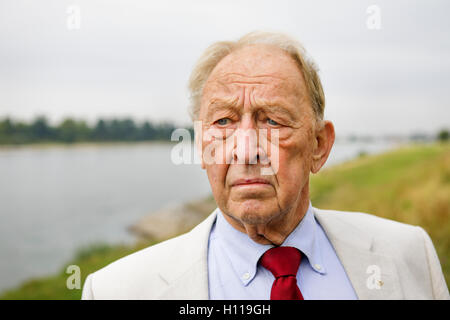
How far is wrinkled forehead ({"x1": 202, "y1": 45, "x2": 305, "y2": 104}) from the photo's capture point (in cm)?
162

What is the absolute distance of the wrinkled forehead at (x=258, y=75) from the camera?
1.62m

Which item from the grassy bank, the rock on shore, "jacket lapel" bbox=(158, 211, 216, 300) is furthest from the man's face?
the rock on shore

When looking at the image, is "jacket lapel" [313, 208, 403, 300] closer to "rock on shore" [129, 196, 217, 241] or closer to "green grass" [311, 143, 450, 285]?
"green grass" [311, 143, 450, 285]

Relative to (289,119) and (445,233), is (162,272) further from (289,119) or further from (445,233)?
(445,233)

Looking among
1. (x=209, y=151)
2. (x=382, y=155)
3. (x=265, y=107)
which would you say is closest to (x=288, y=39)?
(x=265, y=107)

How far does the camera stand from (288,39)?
1.73m

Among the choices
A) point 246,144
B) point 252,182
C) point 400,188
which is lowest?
point 400,188

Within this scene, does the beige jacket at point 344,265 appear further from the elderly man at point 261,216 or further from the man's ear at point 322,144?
the man's ear at point 322,144

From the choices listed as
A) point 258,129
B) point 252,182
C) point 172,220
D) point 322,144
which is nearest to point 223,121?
point 258,129

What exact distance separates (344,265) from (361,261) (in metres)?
0.09

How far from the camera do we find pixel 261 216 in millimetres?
1521

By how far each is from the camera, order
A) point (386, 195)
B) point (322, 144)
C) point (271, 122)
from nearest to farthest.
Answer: point (271, 122), point (322, 144), point (386, 195)

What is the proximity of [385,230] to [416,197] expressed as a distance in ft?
13.0

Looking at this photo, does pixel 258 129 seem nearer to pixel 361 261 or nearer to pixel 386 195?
pixel 361 261
